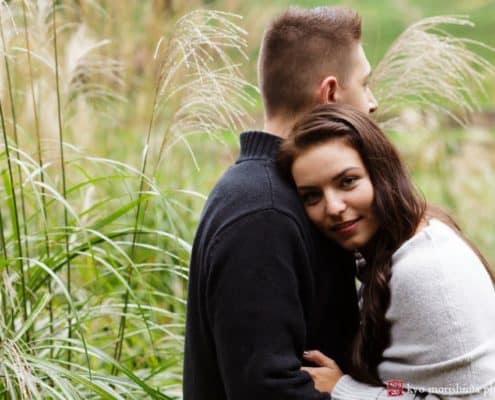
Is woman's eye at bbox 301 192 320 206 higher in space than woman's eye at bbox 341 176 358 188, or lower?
lower

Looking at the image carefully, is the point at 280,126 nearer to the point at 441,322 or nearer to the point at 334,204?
the point at 334,204

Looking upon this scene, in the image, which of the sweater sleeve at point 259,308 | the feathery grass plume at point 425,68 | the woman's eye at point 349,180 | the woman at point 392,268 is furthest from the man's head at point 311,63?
the feathery grass plume at point 425,68

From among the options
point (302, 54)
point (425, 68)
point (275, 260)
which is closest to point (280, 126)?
point (302, 54)

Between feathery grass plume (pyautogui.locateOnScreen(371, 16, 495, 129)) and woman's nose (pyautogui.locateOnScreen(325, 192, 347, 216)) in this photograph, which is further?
feathery grass plume (pyautogui.locateOnScreen(371, 16, 495, 129))

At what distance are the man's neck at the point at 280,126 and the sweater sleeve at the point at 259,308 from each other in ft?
1.00

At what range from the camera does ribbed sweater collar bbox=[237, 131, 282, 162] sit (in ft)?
7.75

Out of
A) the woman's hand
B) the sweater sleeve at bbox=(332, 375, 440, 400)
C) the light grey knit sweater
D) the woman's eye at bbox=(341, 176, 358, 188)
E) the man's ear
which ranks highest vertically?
the man's ear

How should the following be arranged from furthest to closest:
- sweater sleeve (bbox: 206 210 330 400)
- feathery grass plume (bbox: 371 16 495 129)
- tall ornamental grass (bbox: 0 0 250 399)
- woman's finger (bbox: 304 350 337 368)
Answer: feathery grass plume (bbox: 371 16 495 129) < tall ornamental grass (bbox: 0 0 250 399) < woman's finger (bbox: 304 350 337 368) < sweater sleeve (bbox: 206 210 330 400)

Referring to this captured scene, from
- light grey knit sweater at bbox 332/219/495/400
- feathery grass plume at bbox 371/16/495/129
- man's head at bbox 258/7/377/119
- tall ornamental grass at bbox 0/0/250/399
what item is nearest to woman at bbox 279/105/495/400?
light grey knit sweater at bbox 332/219/495/400

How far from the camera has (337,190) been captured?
2.29 m

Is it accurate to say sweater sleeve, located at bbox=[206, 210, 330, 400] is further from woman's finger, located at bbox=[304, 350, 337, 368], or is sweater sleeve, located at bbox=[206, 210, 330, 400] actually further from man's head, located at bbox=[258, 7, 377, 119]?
man's head, located at bbox=[258, 7, 377, 119]

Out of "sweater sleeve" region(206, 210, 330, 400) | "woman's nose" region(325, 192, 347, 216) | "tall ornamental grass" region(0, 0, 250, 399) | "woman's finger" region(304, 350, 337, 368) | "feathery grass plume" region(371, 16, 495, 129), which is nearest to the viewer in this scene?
"sweater sleeve" region(206, 210, 330, 400)

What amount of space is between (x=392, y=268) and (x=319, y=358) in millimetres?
290

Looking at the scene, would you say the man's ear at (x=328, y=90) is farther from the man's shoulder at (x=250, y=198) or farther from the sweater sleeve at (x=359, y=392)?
the sweater sleeve at (x=359, y=392)
